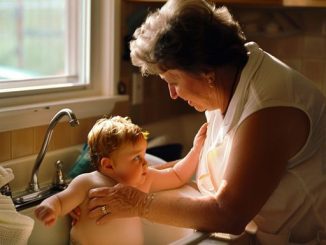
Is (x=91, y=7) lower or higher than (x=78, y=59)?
higher

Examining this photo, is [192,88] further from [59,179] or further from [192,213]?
[59,179]

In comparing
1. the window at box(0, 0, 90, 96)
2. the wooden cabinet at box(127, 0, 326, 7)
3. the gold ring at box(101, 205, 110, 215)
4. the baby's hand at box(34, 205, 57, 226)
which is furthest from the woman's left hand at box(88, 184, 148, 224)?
the wooden cabinet at box(127, 0, 326, 7)

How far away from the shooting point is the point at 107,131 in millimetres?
1301

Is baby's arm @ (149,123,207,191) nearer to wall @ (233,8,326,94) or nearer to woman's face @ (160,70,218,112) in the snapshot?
woman's face @ (160,70,218,112)

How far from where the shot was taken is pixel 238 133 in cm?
114

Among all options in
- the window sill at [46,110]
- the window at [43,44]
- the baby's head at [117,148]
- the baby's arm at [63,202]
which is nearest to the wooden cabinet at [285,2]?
the window at [43,44]

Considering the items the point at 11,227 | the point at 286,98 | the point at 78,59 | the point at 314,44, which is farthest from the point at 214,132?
the point at 314,44

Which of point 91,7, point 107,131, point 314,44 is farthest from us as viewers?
point 314,44

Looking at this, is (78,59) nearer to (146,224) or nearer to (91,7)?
(91,7)

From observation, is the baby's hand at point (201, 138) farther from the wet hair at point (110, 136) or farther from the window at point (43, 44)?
the window at point (43, 44)

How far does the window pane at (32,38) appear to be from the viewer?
5.59 feet

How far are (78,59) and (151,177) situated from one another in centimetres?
65

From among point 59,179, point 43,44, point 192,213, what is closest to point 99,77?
point 43,44

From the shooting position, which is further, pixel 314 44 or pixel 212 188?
pixel 314 44
